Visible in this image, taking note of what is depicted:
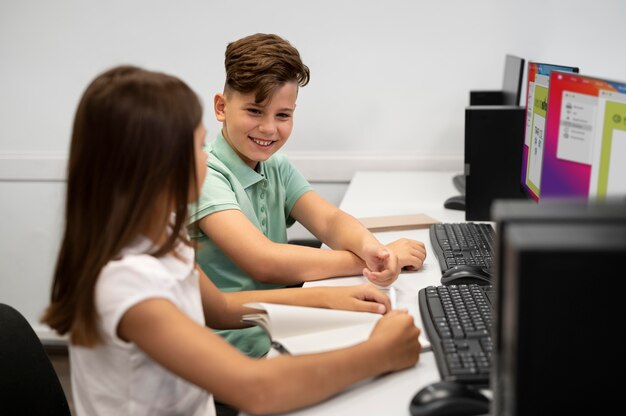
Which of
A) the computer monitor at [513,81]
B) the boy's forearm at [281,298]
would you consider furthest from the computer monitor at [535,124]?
the boy's forearm at [281,298]

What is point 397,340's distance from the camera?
1.05 metres

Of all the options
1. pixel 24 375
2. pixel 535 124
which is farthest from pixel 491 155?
pixel 24 375

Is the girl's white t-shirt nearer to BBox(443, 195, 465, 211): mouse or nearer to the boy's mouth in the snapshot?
the boy's mouth

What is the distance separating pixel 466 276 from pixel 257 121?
58cm

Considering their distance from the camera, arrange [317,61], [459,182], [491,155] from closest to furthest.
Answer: [491,155]
[459,182]
[317,61]

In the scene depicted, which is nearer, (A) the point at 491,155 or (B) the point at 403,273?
(B) the point at 403,273

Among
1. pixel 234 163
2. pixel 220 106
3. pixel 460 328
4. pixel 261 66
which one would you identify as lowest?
pixel 460 328

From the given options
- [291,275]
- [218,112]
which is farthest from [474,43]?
[291,275]

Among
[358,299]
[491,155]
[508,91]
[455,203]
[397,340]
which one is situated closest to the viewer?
[397,340]

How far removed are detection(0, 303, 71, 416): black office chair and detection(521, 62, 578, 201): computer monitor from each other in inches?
42.9

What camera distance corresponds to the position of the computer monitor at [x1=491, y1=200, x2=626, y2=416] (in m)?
0.58

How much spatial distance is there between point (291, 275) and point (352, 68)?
1.46 metres

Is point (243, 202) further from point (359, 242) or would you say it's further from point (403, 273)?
point (403, 273)

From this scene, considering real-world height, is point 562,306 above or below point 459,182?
above
